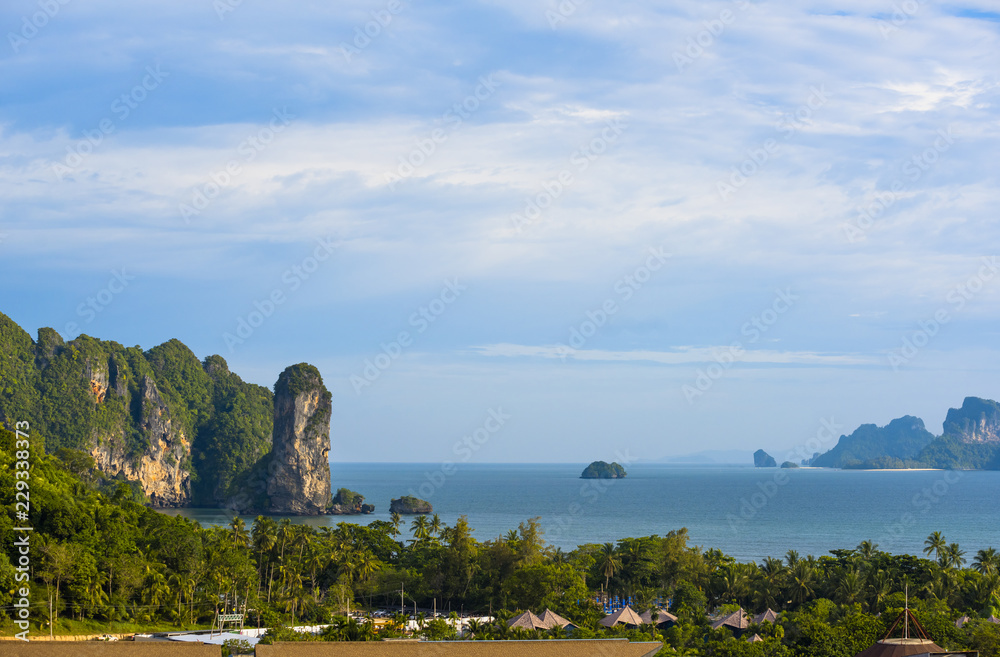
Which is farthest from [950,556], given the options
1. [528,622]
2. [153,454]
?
[153,454]

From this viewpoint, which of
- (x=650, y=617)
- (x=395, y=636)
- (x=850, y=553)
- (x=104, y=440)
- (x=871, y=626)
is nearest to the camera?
(x=871, y=626)

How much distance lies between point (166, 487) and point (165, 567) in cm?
8718

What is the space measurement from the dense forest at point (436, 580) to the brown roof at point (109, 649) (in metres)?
11.6

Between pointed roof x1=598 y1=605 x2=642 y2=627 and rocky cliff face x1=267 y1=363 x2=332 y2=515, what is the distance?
8029 centimetres

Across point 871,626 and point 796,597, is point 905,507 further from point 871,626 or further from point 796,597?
point 871,626

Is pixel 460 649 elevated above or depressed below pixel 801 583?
above

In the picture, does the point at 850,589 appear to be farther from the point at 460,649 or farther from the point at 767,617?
the point at 460,649

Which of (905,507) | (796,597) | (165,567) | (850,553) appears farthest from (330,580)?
(905,507)

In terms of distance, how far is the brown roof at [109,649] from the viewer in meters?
18.6

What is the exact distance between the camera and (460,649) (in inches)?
775

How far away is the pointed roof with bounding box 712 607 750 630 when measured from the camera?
118 ft

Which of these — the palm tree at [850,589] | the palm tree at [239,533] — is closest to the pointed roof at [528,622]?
the palm tree at [850,589]

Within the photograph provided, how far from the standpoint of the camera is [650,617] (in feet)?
126

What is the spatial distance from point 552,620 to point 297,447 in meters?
81.0
